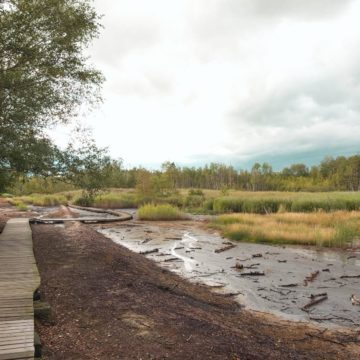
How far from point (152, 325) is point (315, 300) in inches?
249

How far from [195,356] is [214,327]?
153 centimetres

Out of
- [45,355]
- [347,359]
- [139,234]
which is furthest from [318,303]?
[139,234]

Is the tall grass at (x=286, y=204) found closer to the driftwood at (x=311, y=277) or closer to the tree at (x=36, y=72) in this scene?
the driftwood at (x=311, y=277)

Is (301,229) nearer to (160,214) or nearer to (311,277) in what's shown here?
(311,277)

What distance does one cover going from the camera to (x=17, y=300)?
6781mm

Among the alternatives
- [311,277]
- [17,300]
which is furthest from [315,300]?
[17,300]

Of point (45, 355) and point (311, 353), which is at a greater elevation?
point (45, 355)

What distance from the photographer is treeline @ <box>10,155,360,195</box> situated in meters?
69.7

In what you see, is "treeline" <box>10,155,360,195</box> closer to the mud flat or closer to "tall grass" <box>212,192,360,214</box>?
"tall grass" <box>212,192,360,214</box>

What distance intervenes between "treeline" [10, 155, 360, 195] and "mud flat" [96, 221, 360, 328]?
33301 mm

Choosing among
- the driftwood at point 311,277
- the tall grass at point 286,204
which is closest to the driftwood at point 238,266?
the driftwood at point 311,277

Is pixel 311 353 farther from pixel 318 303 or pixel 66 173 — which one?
pixel 66 173

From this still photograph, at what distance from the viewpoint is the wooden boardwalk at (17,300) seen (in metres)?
4.85

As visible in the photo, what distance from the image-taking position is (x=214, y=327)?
7.27m
